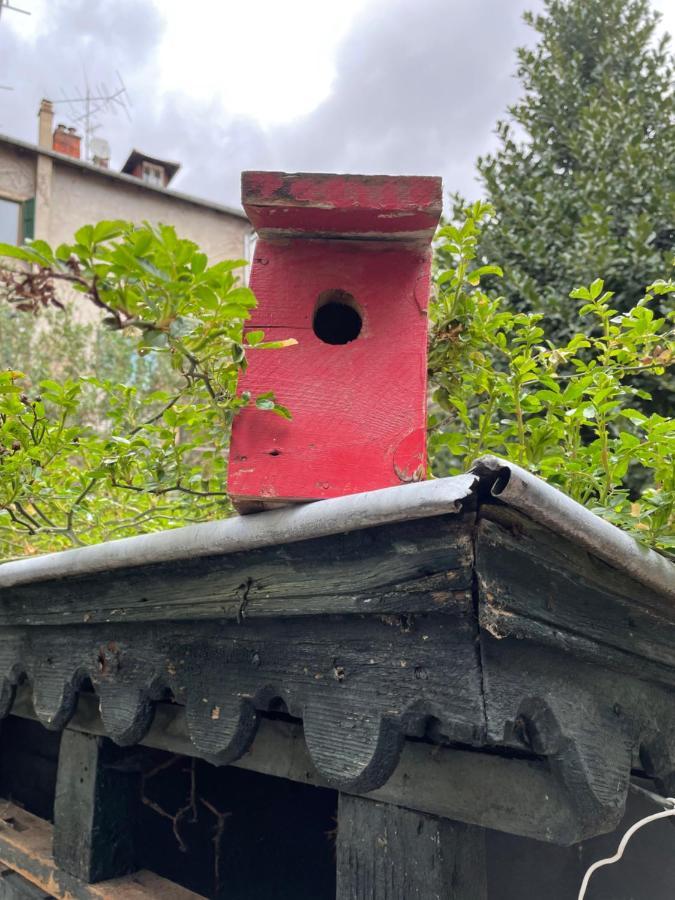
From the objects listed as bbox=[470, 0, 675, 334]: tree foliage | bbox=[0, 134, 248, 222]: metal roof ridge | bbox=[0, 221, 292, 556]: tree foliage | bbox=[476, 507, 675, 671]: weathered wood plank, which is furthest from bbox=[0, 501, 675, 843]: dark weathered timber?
bbox=[0, 134, 248, 222]: metal roof ridge

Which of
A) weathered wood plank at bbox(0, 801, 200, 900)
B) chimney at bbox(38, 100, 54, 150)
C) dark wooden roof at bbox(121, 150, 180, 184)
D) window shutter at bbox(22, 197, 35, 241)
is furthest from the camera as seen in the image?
dark wooden roof at bbox(121, 150, 180, 184)

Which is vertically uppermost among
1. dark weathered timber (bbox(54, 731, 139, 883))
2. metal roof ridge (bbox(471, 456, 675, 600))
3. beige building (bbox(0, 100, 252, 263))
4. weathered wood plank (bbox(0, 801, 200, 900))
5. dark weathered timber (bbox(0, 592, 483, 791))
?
beige building (bbox(0, 100, 252, 263))

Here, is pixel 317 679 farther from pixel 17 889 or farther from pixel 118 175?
pixel 118 175

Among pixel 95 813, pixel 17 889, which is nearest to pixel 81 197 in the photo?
pixel 17 889

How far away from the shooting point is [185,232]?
1477cm

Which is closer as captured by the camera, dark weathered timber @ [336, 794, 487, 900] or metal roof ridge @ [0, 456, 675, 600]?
metal roof ridge @ [0, 456, 675, 600]

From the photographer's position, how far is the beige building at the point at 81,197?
42.3ft

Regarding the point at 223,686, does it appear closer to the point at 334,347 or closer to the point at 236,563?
the point at 236,563

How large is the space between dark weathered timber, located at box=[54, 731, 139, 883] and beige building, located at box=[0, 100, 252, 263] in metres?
11.6

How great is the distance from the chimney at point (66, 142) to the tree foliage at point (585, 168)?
11.0 meters

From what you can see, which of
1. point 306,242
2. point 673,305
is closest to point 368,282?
point 306,242

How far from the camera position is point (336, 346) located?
1.24m

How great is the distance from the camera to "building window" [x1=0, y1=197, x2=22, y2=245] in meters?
12.9

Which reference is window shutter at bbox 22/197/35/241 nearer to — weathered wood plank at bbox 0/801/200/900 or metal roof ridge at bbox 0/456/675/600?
weathered wood plank at bbox 0/801/200/900
